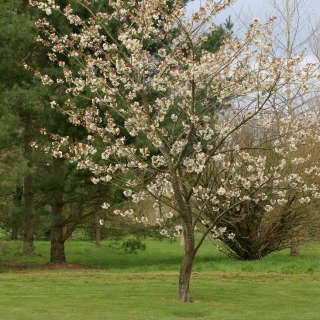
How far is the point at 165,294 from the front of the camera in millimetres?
10773

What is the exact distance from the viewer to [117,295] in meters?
10.7

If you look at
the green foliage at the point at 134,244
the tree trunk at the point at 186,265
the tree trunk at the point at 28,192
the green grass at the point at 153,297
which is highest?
the tree trunk at the point at 28,192

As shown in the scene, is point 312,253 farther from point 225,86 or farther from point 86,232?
point 225,86

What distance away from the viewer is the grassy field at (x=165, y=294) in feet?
28.6

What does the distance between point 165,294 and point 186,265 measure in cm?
131

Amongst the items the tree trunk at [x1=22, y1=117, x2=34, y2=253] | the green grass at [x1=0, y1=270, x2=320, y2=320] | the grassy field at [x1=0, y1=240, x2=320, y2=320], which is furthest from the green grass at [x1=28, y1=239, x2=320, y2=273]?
the tree trunk at [x1=22, y1=117, x2=34, y2=253]

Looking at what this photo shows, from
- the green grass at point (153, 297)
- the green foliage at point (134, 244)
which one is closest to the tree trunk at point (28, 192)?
the green foliage at point (134, 244)

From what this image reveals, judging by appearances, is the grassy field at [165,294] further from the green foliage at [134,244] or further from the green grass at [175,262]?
the green foliage at [134,244]

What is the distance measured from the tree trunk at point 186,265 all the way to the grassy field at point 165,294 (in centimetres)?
21

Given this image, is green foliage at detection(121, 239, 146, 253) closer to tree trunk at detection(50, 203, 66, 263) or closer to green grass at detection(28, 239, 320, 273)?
green grass at detection(28, 239, 320, 273)

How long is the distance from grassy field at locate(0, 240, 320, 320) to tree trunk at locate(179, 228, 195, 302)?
0.21 meters

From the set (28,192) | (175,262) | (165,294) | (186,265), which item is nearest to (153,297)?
(165,294)

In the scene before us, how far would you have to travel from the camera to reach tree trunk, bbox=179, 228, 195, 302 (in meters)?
9.65

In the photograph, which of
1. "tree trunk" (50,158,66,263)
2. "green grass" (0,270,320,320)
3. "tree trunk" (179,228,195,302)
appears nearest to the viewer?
"green grass" (0,270,320,320)
